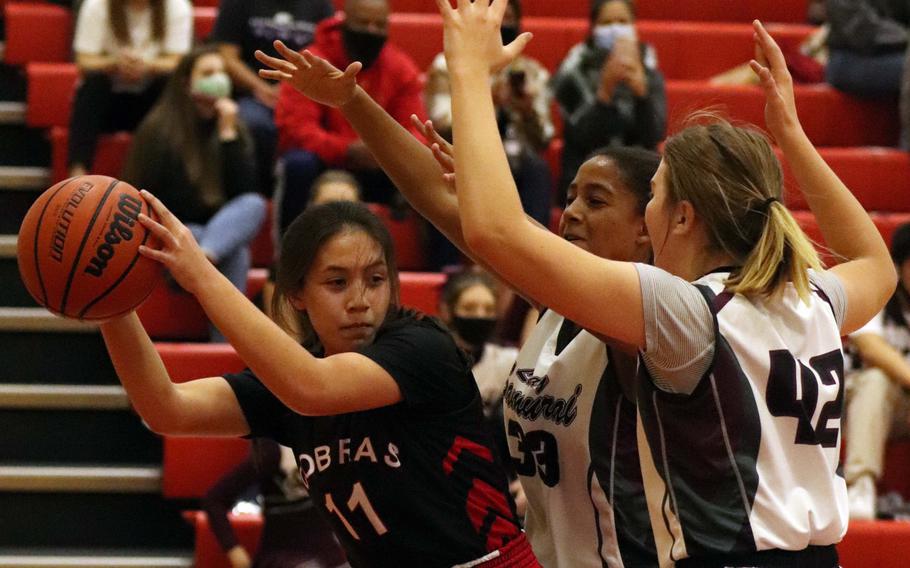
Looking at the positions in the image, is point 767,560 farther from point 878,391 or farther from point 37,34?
point 37,34

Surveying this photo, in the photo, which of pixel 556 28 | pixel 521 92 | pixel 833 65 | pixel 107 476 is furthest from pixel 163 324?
pixel 833 65

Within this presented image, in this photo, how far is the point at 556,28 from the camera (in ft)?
23.7

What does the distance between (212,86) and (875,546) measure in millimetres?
3113

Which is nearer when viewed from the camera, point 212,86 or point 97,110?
point 212,86

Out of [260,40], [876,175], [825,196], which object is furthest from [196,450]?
[876,175]

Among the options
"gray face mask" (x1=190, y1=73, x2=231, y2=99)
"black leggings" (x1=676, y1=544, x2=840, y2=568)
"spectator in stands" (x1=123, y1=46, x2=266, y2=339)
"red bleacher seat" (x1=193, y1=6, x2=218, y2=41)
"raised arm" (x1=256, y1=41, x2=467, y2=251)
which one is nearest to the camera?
"black leggings" (x1=676, y1=544, x2=840, y2=568)

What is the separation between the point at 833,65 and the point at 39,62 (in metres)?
4.00

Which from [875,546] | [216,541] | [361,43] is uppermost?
[361,43]

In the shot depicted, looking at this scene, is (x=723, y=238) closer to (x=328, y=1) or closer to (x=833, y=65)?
(x=328, y=1)

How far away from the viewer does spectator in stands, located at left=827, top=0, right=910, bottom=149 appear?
6898 millimetres

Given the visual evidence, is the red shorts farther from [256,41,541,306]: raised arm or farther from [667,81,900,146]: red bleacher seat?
[667,81,900,146]: red bleacher seat

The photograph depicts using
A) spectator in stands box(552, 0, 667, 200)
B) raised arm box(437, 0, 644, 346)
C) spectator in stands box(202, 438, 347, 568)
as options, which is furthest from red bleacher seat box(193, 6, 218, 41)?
raised arm box(437, 0, 644, 346)

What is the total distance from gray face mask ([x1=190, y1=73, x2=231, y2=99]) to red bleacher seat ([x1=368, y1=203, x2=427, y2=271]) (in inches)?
31.1

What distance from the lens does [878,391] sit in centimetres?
531
